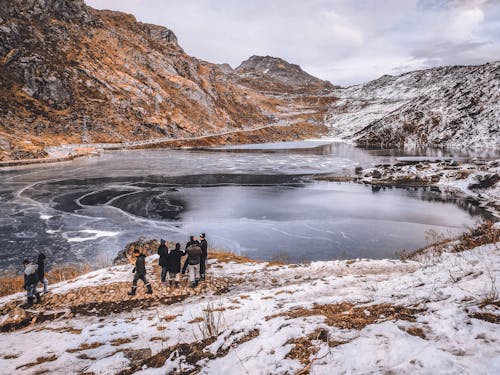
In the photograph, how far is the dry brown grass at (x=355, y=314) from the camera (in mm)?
5745

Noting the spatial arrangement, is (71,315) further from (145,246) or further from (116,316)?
(145,246)

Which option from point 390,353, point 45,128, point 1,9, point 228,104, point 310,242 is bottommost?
point 310,242

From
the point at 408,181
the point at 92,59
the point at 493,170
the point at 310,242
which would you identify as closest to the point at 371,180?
the point at 408,181

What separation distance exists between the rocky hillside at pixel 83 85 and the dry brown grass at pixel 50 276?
51.1 m

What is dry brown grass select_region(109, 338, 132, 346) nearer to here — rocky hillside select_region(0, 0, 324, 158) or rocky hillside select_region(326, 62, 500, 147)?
rocky hillside select_region(0, 0, 324, 158)

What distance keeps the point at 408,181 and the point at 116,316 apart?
1577 inches

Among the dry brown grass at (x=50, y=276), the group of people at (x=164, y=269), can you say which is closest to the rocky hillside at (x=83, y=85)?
the dry brown grass at (x=50, y=276)

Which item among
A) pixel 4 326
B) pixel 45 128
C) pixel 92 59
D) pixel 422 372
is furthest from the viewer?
pixel 92 59

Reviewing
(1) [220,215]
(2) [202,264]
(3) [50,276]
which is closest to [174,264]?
(2) [202,264]

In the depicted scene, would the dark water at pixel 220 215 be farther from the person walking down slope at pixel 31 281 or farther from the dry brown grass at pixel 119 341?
the dry brown grass at pixel 119 341

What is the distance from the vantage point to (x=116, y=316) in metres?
9.81

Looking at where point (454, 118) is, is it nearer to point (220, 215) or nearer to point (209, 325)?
point (220, 215)

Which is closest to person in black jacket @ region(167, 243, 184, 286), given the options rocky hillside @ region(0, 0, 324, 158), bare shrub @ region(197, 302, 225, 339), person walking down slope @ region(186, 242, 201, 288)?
person walking down slope @ region(186, 242, 201, 288)

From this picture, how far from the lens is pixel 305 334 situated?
565cm
